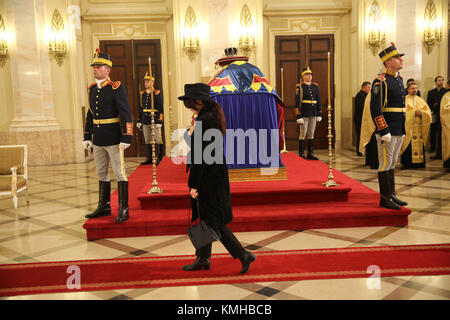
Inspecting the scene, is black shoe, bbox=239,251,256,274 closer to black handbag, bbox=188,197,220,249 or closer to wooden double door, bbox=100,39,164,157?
black handbag, bbox=188,197,220,249

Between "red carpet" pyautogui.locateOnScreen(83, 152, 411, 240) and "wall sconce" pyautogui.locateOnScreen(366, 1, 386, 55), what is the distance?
4704 millimetres

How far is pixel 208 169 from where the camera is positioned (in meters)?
3.10

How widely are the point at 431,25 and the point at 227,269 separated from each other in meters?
8.07

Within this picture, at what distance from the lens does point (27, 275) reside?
11.1ft

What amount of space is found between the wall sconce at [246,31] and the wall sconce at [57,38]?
150 inches

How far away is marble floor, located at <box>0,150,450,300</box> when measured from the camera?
295 centimetres

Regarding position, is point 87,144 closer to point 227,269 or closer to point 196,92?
point 196,92

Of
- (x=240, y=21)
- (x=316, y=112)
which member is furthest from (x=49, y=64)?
(x=316, y=112)

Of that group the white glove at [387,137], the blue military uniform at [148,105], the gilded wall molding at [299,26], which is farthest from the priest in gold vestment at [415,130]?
the blue military uniform at [148,105]

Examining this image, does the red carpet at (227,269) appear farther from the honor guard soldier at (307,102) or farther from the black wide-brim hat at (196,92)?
the honor guard soldier at (307,102)

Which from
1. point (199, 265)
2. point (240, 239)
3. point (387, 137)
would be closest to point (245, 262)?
point (199, 265)

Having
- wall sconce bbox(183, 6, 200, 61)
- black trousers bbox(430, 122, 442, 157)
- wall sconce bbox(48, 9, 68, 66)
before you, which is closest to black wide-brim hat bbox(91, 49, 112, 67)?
wall sconce bbox(183, 6, 200, 61)

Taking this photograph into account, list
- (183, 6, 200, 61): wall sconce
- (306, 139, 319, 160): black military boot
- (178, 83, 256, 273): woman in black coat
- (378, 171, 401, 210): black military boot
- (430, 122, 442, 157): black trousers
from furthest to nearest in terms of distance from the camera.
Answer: (183, 6, 200, 61): wall sconce
(430, 122, 442, 157): black trousers
(306, 139, 319, 160): black military boot
(378, 171, 401, 210): black military boot
(178, 83, 256, 273): woman in black coat
